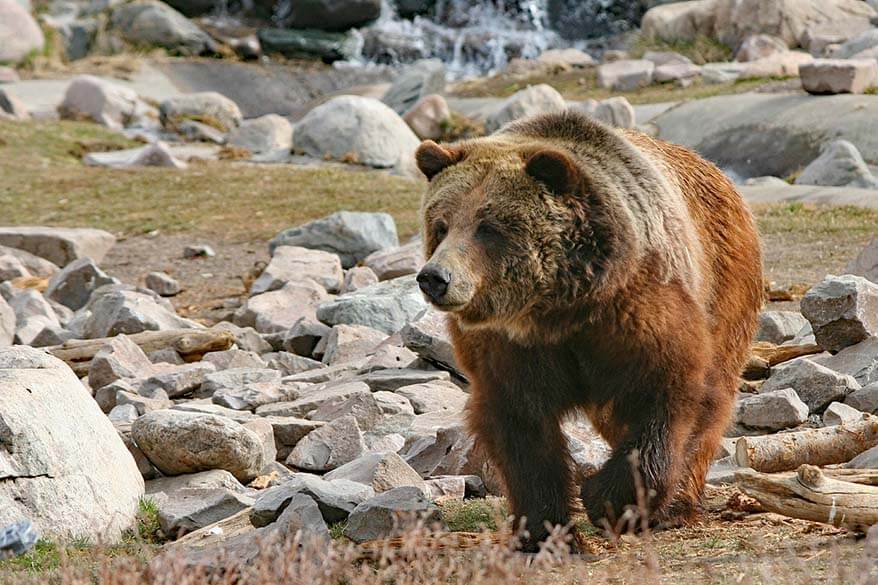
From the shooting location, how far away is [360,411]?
7023 mm

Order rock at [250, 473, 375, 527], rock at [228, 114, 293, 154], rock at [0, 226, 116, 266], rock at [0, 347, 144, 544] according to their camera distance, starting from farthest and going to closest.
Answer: rock at [228, 114, 293, 154] → rock at [0, 226, 116, 266] → rock at [0, 347, 144, 544] → rock at [250, 473, 375, 527]

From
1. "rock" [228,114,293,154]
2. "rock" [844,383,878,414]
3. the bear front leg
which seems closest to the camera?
the bear front leg

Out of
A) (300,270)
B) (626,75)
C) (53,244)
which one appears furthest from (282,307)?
(626,75)

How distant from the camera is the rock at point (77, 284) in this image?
38.1 feet

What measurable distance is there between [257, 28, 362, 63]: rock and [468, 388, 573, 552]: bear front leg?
28056 millimetres

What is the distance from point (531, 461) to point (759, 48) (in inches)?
882

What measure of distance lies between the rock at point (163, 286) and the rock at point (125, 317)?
138 cm

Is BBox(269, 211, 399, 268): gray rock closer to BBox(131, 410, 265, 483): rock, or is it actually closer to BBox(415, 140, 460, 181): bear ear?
BBox(131, 410, 265, 483): rock

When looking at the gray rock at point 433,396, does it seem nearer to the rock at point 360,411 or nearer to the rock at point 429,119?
the rock at point 360,411

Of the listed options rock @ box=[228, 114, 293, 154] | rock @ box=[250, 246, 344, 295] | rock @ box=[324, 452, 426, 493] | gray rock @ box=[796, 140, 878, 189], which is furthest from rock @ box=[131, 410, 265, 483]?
rock @ box=[228, 114, 293, 154]

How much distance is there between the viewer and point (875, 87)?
19.4 meters

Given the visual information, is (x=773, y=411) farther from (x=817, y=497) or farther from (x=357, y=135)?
(x=357, y=135)

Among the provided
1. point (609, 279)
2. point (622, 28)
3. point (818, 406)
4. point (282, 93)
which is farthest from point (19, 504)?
point (622, 28)

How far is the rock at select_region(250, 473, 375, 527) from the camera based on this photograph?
5.00m
